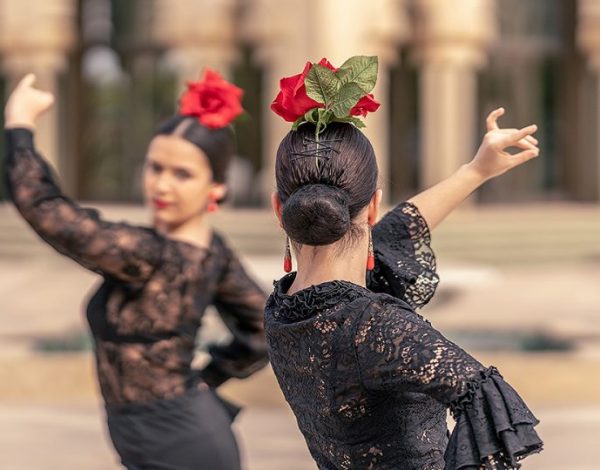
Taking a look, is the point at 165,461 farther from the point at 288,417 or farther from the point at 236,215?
the point at 236,215

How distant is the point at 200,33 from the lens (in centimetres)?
1625

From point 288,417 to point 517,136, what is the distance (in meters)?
Result: 4.42

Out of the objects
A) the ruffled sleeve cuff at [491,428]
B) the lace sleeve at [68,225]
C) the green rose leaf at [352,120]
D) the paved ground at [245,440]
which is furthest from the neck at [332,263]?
the paved ground at [245,440]

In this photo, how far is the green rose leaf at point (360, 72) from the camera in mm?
2230

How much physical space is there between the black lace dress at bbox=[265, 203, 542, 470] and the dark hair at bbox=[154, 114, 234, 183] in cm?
136

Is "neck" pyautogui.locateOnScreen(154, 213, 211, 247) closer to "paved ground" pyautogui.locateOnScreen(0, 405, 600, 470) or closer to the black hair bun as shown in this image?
the black hair bun

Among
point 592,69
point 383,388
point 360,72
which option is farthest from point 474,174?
point 592,69

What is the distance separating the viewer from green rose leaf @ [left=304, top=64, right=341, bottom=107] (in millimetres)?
2201

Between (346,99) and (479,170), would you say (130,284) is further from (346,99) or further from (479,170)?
(346,99)

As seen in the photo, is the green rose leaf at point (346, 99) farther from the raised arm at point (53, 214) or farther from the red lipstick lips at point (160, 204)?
the red lipstick lips at point (160, 204)

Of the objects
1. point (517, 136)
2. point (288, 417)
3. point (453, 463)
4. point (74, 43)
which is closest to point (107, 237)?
point (517, 136)

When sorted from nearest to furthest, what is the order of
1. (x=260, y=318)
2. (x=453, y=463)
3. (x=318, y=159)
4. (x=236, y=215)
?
(x=453, y=463), (x=318, y=159), (x=260, y=318), (x=236, y=215)

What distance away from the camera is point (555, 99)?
20.0 meters

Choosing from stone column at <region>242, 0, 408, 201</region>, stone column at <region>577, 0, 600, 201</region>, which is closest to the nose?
stone column at <region>242, 0, 408, 201</region>
